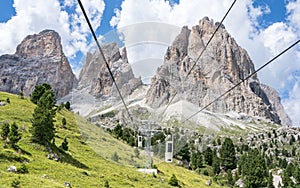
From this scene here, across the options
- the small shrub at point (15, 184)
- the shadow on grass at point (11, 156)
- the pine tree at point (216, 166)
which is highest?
the shadow on grass at point (11, 156)

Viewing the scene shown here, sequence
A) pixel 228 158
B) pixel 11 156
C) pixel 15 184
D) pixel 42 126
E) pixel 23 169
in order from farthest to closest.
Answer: pixel 228 158, pixel 42 126, pixel 11 156, pixel 23 169, pixel 15 184

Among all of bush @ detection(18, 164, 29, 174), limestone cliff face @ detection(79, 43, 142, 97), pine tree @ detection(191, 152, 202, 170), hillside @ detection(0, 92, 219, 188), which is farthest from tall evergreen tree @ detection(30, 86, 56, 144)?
pine tree @ detection(191, 152, 202, 170)

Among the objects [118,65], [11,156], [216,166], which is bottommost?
[216,166]

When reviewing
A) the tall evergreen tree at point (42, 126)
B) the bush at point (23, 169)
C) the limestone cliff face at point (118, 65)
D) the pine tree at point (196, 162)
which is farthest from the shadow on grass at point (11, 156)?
the pine tree at point (196, 162)

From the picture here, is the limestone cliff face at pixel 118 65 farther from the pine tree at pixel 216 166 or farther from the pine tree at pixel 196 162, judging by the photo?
the pine tree at pixel 216 166

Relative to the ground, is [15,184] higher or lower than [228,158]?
lower

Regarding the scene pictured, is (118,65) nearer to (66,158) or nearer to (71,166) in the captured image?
(71,166)

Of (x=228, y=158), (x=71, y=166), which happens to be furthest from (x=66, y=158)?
(x=228, y=158)

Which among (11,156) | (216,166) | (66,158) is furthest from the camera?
(216,166)

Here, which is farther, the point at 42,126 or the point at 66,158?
the point at 66,158

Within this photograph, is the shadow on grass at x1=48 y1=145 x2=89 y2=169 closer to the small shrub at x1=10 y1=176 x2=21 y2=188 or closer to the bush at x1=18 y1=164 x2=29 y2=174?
the bush at x1=18 y1=164 x2=29 y2=174

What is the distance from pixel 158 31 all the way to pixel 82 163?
22.1 metres

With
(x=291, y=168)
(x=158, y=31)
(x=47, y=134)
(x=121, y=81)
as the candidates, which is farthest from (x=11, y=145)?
(x=291, y=168)

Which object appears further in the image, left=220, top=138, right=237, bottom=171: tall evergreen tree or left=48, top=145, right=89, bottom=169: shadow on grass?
left=220, top=138, right=237, bottom=171: tall evergreen tree
